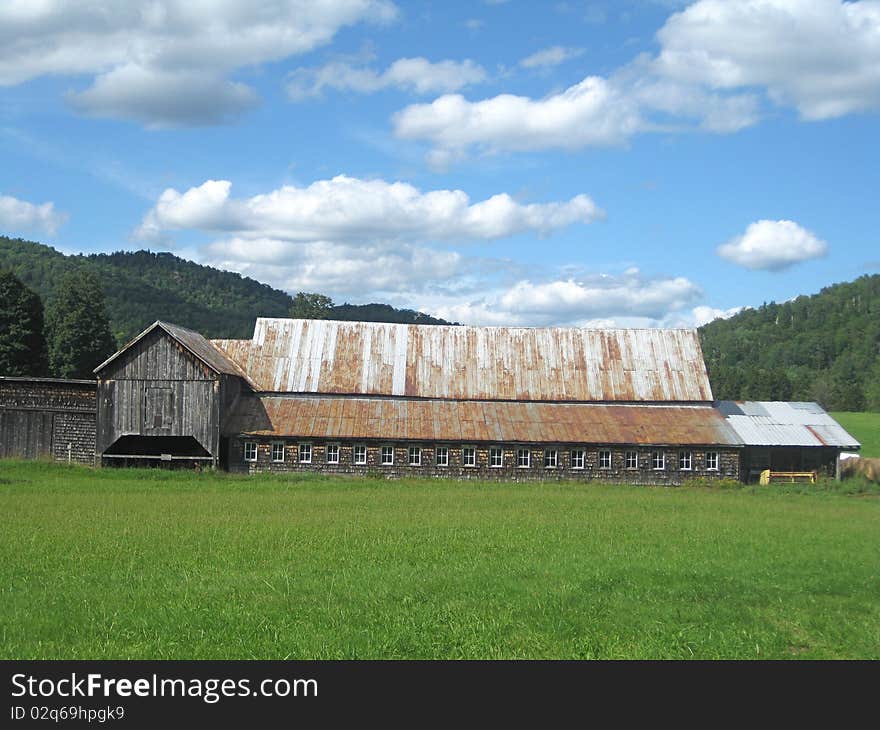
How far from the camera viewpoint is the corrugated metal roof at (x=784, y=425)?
4666cm

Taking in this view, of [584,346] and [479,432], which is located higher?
[584,346]

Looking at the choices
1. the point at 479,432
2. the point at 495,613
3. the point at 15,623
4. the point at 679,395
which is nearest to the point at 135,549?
the point at 15,623

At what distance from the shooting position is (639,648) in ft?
40.1

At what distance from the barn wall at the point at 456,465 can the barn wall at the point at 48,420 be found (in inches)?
300

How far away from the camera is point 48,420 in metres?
46.0

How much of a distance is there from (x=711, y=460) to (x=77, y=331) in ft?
177

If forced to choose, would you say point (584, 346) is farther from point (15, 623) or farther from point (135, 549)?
point (15, 623)

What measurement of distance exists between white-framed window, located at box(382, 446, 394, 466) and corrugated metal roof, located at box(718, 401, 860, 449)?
693 inches

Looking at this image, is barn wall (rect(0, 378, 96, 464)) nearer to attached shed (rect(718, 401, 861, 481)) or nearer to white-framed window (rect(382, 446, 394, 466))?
white-framed window (rect(382, 446, 394, 466))

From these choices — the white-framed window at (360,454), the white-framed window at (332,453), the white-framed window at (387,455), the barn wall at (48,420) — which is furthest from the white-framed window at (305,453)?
the barn wall at (48,420)

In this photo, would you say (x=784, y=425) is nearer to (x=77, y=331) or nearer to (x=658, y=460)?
(x=658, y=460)

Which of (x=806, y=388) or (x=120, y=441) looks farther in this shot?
(x=806, y=388)

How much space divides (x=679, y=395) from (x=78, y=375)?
4956cm

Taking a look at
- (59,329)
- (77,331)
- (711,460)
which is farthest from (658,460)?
(59,329)
